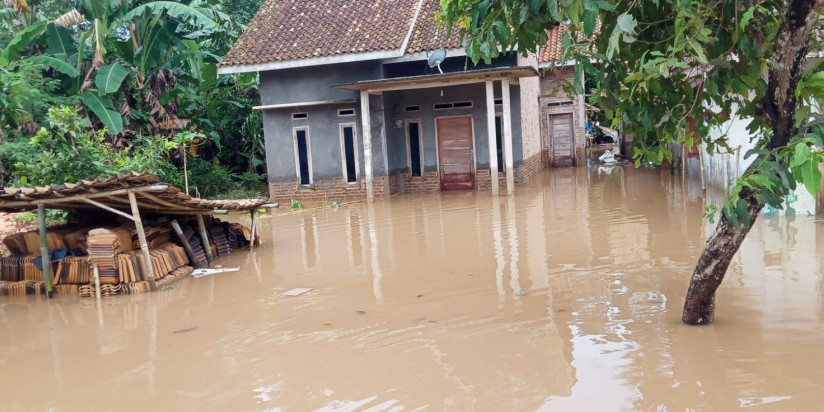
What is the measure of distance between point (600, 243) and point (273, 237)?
6006 millimetres

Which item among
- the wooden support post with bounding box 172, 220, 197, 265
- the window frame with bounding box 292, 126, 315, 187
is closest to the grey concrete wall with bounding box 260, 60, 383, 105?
the window frame with bounding box 292, 126, 315, 187

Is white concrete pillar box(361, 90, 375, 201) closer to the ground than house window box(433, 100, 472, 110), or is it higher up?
closer to the ground

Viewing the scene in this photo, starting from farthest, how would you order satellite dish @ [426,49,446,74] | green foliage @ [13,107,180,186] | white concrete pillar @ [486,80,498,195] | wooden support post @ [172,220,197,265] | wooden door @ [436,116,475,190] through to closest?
1. wooden door @ [436,116,475,190]
2. white concrete pillar @ [486,80,498,195]
3. satellite dish @ [426,49,446,74]
4. green foliage @ [13,107,180,186]
5. wooden support post @ [172,220,197,265]

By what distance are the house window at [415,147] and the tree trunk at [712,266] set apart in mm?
13274

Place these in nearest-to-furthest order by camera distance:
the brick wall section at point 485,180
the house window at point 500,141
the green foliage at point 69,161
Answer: the green foliage at point 69,161, the house window at point 500,141, the brick wall section at point 485,180

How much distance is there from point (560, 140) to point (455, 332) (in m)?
19.6

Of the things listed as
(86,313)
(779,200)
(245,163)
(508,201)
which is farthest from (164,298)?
(245,163)

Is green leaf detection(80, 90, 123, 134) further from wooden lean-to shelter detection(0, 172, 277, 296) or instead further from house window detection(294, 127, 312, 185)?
wooden lean-to shelter detection(0, 172, 277, 296)

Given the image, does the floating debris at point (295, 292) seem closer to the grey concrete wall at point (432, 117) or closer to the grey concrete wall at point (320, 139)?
the grey concrete wall at point (320, 139)

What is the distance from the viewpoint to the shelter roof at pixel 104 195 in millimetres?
8617

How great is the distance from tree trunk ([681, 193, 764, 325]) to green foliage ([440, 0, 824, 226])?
1.00ft

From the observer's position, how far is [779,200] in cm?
495

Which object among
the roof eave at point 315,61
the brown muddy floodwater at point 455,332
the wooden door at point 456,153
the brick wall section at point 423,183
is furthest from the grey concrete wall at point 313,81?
the brown muddy floodwater at point 455,332

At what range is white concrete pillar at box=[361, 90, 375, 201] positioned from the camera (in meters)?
17.3
